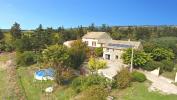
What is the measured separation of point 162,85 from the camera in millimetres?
35031

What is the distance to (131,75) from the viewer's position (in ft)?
118

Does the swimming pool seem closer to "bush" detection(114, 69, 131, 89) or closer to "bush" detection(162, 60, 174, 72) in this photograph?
"bush" detection(114, 69, 131, 89)

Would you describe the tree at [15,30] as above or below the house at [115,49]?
above

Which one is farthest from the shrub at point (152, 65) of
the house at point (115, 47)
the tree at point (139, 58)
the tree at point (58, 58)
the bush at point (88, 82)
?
the tree at point (58, 58)

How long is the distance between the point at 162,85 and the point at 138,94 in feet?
18.7

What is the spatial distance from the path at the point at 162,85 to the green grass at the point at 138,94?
1.29 metres

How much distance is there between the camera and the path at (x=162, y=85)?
1287 inches

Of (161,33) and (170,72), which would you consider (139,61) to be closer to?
(170,72)

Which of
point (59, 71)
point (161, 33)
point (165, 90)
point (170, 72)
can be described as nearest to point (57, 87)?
point (59, 71)

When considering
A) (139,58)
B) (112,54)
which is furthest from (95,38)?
(139,58)

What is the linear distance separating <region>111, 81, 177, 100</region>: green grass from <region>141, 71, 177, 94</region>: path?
1.29 metres

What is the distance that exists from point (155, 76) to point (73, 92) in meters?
14.2

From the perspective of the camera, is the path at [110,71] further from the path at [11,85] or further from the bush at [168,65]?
the path at [11,85]

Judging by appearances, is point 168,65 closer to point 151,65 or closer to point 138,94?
point 151,65
